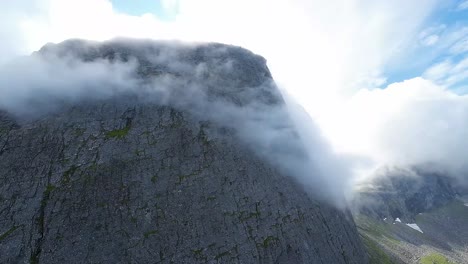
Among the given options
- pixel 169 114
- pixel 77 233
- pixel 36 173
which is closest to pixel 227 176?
pixel 169 114

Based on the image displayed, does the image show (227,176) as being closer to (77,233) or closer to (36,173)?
(77,233)

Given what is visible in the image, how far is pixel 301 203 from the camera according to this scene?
352 feet

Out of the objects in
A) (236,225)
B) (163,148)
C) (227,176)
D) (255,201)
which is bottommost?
(236,225)

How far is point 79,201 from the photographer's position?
3275 inches

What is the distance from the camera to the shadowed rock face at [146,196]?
78.4 m

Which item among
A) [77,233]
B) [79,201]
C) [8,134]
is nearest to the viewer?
[77,233]

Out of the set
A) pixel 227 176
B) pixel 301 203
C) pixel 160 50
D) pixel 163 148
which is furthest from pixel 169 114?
pixel 301 203

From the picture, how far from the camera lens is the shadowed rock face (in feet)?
257

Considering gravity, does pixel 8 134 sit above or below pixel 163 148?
above

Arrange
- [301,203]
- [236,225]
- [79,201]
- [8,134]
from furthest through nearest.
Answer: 1. [301,203]
2. [8,134]
3. [236,225]
4. [79,201]

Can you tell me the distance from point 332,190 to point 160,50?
89993 mm

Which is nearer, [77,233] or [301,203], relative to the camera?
[77,233]

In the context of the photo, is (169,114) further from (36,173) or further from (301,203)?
(301,203)

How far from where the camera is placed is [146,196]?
87.6 metres
